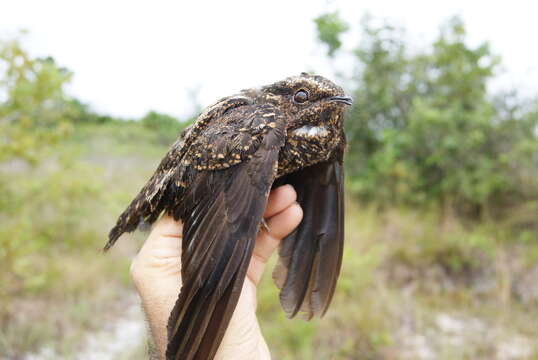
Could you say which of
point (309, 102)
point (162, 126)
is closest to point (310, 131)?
point (309, 102)

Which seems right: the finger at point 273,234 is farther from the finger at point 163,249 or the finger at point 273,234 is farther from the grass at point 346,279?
the grass at point 346,279

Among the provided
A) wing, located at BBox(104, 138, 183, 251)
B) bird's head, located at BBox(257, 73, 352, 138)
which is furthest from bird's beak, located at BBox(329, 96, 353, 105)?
wing, located at BBox(104, 138, 183, 251)

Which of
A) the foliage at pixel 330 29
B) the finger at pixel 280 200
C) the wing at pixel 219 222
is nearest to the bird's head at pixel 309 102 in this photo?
the wing at pixel 219 222

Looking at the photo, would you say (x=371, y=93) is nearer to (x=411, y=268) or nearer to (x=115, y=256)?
(x=411, y=268)

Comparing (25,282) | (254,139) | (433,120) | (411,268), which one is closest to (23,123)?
(25,282)

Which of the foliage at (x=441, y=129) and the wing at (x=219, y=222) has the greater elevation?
the foliage at (x=441, y=129)

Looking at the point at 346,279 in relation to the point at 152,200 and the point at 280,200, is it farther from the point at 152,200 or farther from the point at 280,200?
the point at 152,200
